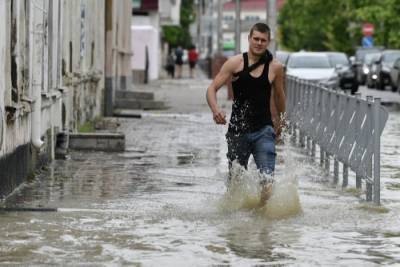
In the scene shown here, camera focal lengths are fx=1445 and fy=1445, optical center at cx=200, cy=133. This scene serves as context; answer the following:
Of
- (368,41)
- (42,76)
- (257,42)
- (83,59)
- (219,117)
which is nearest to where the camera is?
→ (219,117)

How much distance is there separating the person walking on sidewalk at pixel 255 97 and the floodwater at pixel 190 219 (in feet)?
0.85

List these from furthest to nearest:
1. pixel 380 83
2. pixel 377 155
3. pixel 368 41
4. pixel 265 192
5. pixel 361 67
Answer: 1. pixel 368 41
2. pixel 361 67
3. pixel 380 83
4. pixel 377 155
5. pixel 265 192

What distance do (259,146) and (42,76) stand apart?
182 inches

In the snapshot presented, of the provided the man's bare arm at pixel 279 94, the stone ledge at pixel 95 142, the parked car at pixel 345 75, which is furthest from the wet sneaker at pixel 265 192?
the parked car at pixel 345 75

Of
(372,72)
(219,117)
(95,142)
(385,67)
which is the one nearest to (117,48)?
(95,142)

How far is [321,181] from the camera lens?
16.0m

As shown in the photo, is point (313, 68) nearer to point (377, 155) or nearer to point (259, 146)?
point (377, 155)

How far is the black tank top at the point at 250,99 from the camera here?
1216 centimetres

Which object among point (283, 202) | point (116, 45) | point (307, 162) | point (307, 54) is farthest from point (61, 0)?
point (307, 54)

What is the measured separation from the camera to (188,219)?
1193cm

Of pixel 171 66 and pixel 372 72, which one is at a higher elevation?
pixel 372 72

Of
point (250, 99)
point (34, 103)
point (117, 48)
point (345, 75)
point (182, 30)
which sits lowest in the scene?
point (182, 30)

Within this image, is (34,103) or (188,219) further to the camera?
(34,103)

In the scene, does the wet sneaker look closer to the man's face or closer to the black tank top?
the black tank top
